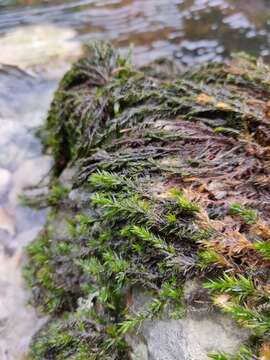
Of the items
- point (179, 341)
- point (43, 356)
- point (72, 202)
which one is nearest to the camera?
point (179, 341)

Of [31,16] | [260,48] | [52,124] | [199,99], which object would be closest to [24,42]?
[31,16]

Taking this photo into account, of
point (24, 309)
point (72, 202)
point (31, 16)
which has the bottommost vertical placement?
point (24, 309)

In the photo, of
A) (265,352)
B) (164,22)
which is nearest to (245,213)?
(265,352)

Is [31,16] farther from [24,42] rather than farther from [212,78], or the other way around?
[212,78]

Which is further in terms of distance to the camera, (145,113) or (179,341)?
(145,113)

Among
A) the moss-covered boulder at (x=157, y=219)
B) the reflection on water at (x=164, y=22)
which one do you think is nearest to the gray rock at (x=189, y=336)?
the moss-covered boulder at (x=157, y=219)

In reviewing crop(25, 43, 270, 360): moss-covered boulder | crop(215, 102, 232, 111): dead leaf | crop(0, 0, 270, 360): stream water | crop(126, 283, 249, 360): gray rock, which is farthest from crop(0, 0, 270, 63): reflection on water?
crop(126, 283, 249, 360): gray rock

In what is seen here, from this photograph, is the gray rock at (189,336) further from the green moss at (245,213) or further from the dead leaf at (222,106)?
the dead leaf at (222,106)
